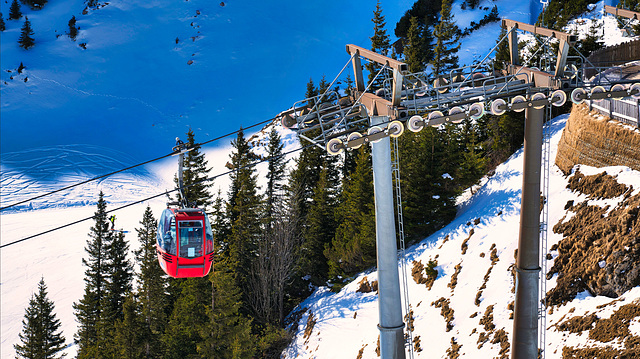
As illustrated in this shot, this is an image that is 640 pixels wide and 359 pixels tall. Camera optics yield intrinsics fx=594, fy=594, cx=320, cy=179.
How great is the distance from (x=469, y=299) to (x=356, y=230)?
52.4ft

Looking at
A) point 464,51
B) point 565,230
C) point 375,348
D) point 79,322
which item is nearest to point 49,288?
point 79,322

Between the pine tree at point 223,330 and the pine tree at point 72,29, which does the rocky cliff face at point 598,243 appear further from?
the pine tree at point 72,29

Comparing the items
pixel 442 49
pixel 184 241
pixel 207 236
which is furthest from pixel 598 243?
pixel 442 49

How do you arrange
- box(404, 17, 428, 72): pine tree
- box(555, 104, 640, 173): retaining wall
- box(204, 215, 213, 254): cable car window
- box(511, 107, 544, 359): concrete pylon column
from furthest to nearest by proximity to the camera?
box(404, 17, 428, 72): pine tree
box(555, 104, 640, 173): retaining wall
box(204, 215, 213, 254): cable car window
box(511, 107, 544, 359): concrete pylon column

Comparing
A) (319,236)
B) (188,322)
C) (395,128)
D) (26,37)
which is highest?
(26,37)

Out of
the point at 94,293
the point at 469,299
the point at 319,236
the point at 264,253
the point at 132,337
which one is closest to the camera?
the point at 469,299

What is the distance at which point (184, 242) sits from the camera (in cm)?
1909

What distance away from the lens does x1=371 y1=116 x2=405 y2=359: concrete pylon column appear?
12.7 metres

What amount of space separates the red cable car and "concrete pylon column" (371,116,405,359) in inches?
321

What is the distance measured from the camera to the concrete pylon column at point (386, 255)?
12672 mm

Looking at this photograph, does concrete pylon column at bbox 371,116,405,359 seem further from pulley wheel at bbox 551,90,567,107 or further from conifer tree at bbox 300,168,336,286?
conifer tree at bbox 300,168,336,286

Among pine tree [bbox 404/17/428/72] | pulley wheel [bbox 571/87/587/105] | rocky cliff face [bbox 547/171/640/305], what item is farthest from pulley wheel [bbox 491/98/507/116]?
pine tree [bbox 404/17/428/72]

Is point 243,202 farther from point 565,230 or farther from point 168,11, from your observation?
point 168,11

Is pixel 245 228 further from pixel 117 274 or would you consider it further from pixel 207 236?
pixel 207 236
